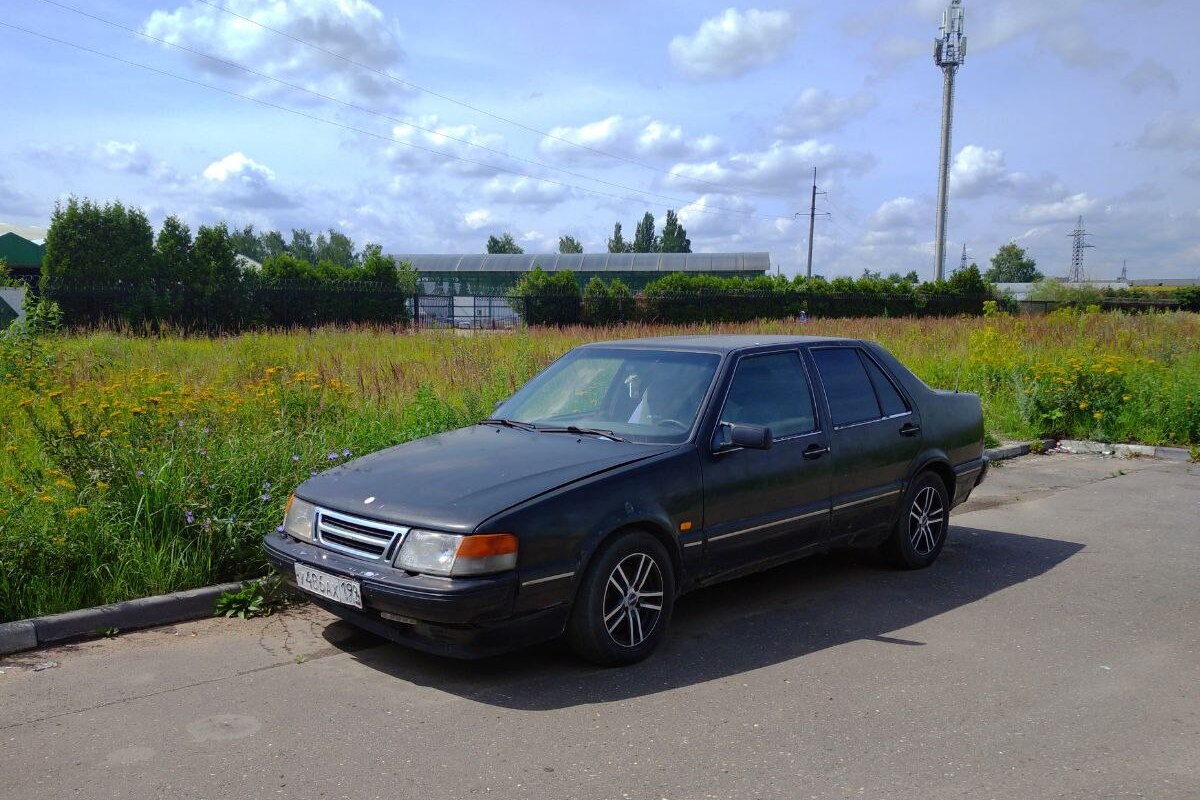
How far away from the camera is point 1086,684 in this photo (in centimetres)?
447

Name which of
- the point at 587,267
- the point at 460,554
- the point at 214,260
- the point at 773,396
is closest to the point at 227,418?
the point at 460,554

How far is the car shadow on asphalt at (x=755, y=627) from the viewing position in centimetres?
445

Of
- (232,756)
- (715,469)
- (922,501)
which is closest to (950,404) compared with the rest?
(922,501)

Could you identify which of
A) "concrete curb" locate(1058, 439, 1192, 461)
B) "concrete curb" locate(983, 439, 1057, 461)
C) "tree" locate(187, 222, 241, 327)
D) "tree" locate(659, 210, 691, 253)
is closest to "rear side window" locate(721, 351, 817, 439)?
"concrete curb" locate(983, 439, 1057, 461)

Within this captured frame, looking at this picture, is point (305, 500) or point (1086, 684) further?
point (305, 500)

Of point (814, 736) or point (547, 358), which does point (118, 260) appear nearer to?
point (547, 358)

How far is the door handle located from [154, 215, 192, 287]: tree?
2586 centimetres

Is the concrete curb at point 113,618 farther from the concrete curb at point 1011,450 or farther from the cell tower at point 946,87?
the cell tower at point 946,87

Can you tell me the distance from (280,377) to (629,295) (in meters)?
24.4

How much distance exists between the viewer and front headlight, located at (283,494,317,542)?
475 centimetres

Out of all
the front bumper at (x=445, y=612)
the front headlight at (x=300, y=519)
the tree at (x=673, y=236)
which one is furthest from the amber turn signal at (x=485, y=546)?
the tree at (x=673, y=236)

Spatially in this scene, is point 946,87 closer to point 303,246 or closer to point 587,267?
point 587,267

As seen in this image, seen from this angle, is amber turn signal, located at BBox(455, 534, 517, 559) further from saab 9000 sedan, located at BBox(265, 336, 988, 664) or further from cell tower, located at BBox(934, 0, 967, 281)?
cell tower, located at BBox(934, 0, 967, 281)

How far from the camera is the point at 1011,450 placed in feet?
38.6
